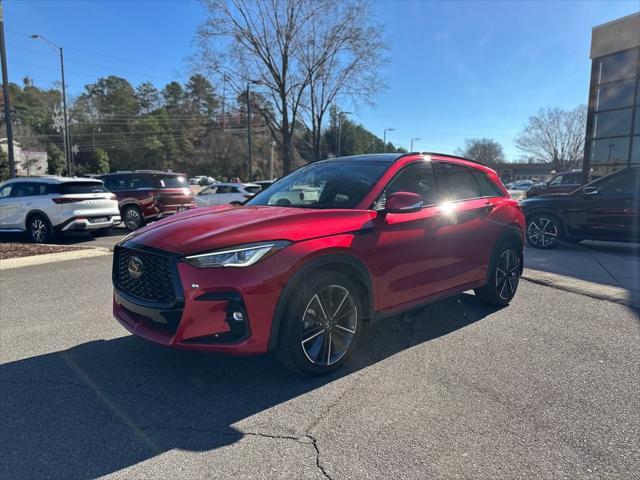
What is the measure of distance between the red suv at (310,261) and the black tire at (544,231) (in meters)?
5.69

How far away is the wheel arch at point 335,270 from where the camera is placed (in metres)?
3.08

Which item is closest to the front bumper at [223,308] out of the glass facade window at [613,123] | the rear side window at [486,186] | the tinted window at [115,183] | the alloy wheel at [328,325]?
the alloy wheel at [328,325]

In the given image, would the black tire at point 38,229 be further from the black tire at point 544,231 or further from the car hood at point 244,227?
the black tire at point 544,231

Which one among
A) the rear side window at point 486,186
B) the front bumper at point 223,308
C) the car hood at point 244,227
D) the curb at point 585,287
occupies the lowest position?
the curb at point 585,287

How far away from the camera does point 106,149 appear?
8412 cm

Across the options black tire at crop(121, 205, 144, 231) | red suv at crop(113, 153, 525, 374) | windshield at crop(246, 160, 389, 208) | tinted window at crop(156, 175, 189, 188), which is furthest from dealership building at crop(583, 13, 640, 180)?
black tire at crop(121, 205, 144, 231)

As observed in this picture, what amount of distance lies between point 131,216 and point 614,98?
17588 millimetres

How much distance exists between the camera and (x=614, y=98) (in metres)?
16.5

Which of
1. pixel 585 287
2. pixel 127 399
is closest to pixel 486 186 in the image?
pixel 585 287

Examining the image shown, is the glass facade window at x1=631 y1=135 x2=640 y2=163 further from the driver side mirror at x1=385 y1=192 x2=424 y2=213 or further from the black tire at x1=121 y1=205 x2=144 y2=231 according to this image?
the black tire at x1=121 y1=205 x2=144 y2=231

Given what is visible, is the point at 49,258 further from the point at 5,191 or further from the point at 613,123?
the point at 613,123

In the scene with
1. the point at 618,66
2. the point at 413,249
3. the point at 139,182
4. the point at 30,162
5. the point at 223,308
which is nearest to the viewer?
the point at 223,308

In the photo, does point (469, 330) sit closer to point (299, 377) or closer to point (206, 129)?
point (299, 377)

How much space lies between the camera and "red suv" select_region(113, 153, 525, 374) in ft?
9.76
